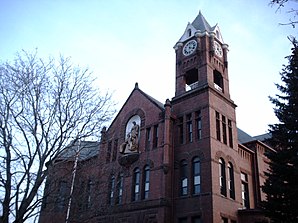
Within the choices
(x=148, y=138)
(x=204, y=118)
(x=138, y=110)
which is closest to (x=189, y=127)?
(x=204, y=118)

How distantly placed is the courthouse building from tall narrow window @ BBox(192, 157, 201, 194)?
0.07 meters

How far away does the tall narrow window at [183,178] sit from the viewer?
79.8 ft

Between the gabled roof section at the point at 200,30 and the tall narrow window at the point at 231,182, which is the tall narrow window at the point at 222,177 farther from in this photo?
the gabled roof section at the point at 200,30

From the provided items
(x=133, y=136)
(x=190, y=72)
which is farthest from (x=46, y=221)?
(x=190, y=72)

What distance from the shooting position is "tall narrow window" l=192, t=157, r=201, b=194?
23.6 meters

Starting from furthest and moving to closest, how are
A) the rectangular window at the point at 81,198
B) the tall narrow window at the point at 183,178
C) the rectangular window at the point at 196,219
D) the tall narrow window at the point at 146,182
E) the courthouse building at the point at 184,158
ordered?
the tall narrow window at the point at 146,182 < the tall narrow window at the point at 183,178 < the courthouse building at the point at 184,158 < the rectangular window at the point at 196,219 < the rectangular window at the point at 81,198

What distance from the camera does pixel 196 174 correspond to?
950 inches

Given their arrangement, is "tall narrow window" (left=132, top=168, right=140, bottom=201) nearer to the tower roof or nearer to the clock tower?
the clock tower

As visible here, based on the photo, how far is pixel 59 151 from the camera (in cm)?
1489

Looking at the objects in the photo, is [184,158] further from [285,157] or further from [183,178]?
[285,157]

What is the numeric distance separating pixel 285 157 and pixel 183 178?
8.96 meters

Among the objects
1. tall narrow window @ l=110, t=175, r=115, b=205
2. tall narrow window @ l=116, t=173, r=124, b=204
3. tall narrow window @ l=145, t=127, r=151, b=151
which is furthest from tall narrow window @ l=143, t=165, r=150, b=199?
tall narrow window @ l=110, t=175, r=115, b=205

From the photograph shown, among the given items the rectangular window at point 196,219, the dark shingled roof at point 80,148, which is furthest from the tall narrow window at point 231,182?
the dark shingled roof at point 80,148

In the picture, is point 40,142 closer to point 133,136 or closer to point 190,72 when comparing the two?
point 133,136
